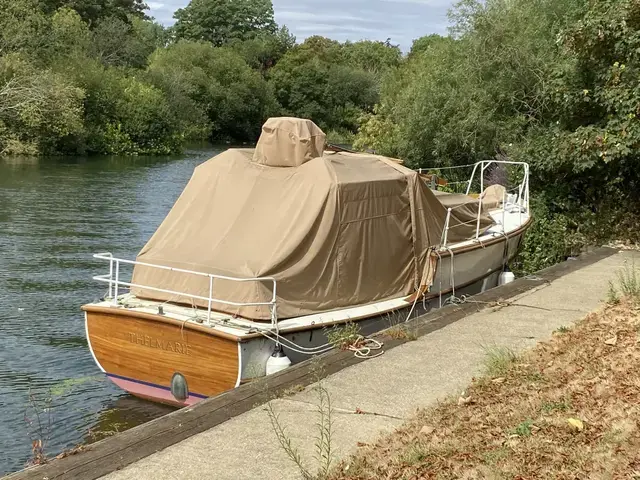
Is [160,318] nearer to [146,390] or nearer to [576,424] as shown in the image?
[146,390]

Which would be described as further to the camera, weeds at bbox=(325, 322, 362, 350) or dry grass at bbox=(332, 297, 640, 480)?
weeds at bbox=(325, 322, 362, 350)

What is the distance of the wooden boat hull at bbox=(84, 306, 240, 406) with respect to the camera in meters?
9.12

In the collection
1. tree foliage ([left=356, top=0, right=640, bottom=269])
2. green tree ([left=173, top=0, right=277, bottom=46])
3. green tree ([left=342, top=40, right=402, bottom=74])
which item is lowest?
tree foliage ([left=356, top=0, right=640, bottom=269])

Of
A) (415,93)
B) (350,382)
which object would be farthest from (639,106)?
(415,93)

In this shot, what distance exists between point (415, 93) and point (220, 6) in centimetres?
9452

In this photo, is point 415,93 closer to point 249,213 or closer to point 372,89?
point 249,213

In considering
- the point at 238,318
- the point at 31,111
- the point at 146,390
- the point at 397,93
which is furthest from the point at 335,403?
the point at 31,111

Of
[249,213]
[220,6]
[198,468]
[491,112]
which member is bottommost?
[198,468]

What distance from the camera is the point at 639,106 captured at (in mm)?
14398

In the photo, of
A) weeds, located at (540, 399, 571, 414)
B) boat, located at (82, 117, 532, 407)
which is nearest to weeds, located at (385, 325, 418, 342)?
boat, located at (82, 117, 532, 407)

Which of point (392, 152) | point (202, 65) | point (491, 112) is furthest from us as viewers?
point (202, 65)

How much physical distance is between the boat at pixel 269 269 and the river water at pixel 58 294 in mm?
810

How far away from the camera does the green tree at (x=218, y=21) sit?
4668 inches

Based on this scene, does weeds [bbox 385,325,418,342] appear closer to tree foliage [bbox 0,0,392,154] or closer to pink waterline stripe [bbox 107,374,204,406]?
pink waterline stripe [bbox 107,374,204,406]
